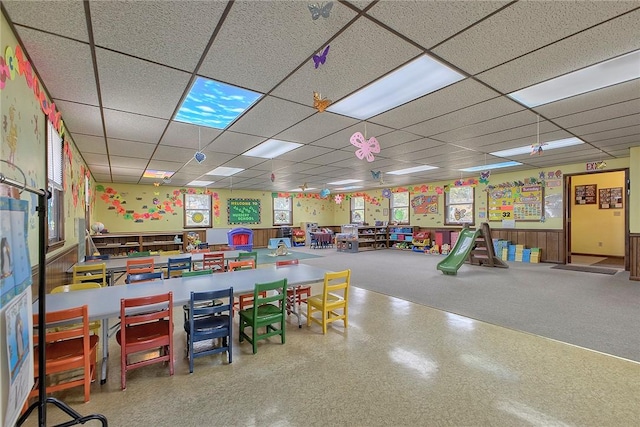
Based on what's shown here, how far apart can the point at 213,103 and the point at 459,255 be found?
6.33 metres

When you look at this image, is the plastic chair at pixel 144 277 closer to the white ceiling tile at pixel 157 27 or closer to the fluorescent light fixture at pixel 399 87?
the white ceiling tile at pixel 157 27

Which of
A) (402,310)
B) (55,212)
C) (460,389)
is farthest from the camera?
(402,310)

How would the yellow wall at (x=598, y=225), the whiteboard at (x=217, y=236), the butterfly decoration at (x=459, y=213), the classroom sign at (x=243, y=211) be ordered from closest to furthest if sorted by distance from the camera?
the yellow wall at (x=598, y=225)
the butterfly decoration at (x=459, y=213)
the whiteboard at (x=217, y=236)
the classroom sign at (x=243, y=211)

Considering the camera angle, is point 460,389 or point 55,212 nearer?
point 460,389

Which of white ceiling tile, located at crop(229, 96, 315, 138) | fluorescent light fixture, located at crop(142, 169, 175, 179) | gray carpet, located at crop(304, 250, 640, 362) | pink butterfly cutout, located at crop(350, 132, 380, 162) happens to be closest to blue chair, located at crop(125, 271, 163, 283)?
white ceiling tile, located at crop(229, 96, 315, 138)

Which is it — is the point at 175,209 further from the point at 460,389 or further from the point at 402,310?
the point at 460,389

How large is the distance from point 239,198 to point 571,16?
11.2 meters

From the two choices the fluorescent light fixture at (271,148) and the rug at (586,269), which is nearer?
the fluorescent light fixture at (271,148)

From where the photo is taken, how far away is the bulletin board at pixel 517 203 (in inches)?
322

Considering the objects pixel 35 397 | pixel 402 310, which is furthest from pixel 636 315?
pixel 35 397

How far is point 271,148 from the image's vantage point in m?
5.29

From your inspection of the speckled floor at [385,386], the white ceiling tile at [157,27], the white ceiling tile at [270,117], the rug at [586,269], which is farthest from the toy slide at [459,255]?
the white ceiling tile at [157,27]

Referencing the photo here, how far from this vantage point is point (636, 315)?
3.73 meters

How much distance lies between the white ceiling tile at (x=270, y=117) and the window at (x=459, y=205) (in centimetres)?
801
